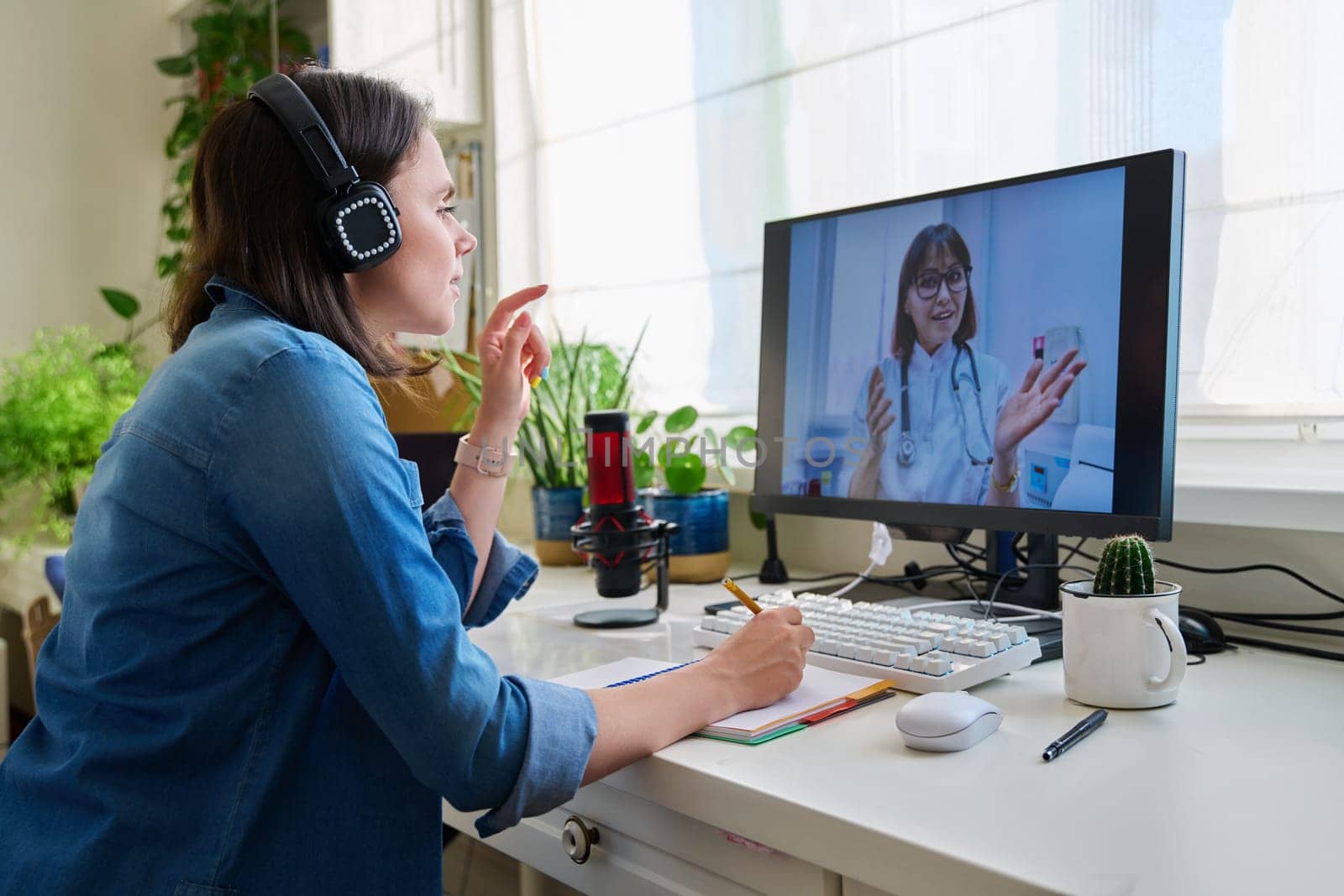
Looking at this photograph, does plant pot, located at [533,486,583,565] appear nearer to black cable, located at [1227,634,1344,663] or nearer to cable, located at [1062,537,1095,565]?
cable, located at [1062,537,1095,565]

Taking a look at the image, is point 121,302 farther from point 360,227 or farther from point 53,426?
point 360,227

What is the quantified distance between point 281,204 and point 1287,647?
1021mm

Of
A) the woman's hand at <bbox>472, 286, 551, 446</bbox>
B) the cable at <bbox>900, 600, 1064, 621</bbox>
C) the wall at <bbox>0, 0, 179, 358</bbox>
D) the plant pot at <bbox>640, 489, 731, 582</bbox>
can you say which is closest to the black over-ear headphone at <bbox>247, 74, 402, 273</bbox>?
the woman's hand at <bbox>472, 286, 551, 446</bbox>

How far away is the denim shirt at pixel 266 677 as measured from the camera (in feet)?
2.28

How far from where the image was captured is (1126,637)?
880 millimetres

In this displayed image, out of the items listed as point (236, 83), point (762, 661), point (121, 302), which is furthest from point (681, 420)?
point (121, 302)

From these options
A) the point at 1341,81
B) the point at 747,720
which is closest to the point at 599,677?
the point at 747,720

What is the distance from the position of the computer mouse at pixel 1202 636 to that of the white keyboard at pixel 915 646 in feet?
0.56

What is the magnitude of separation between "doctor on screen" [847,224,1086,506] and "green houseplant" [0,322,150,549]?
2049 mm

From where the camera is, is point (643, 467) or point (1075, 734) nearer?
point (1075, 734)

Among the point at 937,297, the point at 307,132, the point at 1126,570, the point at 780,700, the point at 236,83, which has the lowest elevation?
the point at 780,700

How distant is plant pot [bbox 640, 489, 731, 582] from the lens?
162 centimetres

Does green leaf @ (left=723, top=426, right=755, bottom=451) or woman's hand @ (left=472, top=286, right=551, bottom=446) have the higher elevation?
woman's hand @ (left=472, top=286, right=551, bottom=446)

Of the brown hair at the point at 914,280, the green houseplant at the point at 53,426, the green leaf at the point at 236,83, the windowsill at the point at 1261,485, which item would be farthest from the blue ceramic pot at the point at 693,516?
the green leaf at the point at 236,83
